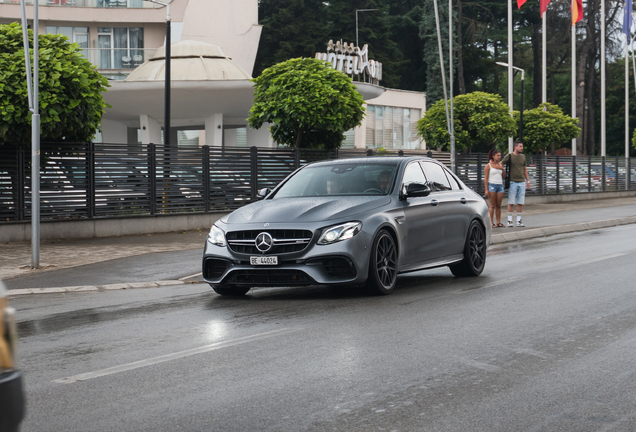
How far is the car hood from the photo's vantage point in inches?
372

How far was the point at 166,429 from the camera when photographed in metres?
4.61

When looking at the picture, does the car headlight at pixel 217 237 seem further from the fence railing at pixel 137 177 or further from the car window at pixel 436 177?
the fence railing at pixel 137 177

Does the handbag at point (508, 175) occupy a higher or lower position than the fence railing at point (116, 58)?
lower

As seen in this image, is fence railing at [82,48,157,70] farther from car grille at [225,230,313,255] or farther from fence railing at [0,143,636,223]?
car grille at [225,230,313,255]

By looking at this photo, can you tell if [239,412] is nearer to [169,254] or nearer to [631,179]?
[169,254]

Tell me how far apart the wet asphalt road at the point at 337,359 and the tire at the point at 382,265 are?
183mm

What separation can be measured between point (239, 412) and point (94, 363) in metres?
1.84

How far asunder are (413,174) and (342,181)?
102 centimetres

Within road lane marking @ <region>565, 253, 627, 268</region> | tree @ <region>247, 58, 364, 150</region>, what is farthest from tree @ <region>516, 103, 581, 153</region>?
road lane marking @ <region>565, 253, 627, 268</region>

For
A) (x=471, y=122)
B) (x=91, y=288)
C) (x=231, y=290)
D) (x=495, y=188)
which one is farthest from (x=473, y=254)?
(x=471, y=122)

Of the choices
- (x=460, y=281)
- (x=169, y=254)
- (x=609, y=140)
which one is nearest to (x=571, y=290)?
(x=460, y=281)

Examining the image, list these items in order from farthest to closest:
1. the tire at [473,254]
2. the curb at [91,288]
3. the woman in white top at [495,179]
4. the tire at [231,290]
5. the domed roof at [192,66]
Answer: the domed roof at [192,66] → the woman in white top at [495,179] → the tire at [473,254] → the curb at [91,288] → the tire at [231,290]

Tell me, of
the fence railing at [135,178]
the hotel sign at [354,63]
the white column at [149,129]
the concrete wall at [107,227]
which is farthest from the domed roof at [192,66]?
the concrete wall at [107,227]

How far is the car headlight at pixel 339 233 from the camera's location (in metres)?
9.25
